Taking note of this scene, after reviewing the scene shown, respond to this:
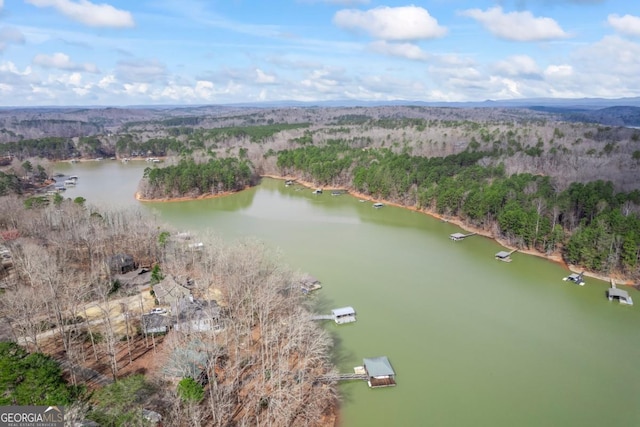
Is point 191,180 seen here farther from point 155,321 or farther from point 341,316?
point 341,316

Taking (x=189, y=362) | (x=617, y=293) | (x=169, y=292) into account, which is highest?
(x=189, y=362)

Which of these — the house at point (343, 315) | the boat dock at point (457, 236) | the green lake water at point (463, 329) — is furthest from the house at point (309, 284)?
the boat dock at point (457, 236)

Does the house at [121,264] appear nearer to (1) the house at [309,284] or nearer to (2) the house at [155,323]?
(2) the house at [155,323]

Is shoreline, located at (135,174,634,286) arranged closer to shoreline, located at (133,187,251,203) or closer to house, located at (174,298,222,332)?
shoreline, located at (133,187,251,203)

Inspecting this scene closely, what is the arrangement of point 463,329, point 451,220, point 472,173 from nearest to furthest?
1. point 463,329
2. point 451,220
3. point 472,173

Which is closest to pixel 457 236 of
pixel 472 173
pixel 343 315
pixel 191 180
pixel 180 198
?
pixel 472 173
